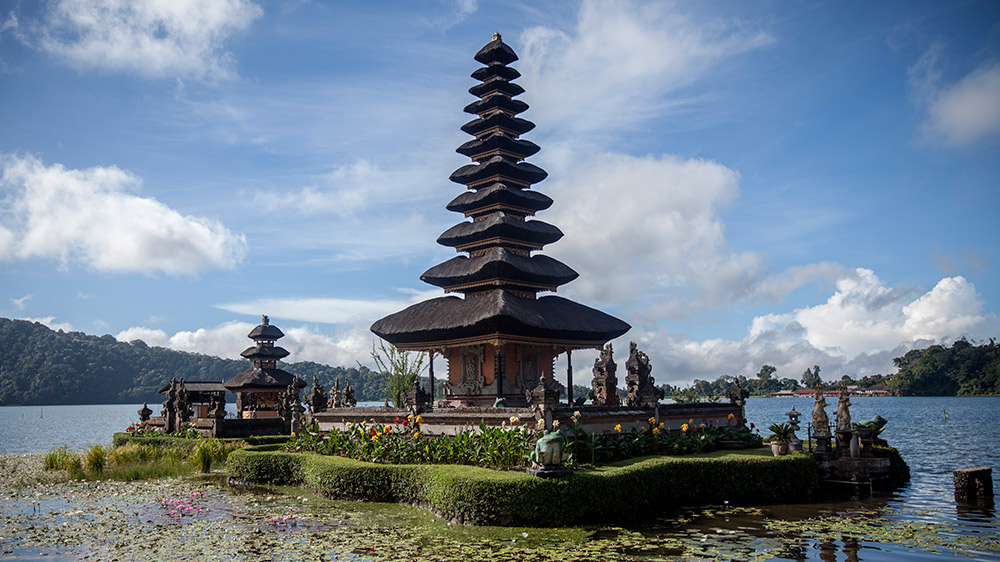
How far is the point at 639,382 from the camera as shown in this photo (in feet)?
77.0

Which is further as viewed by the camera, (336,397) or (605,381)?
(336,397)

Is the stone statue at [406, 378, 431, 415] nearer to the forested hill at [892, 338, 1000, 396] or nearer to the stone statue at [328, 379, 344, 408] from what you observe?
the stone statue at [328, 379, 344, 408]

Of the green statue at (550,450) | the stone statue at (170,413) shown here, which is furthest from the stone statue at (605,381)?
the stone statue at (170,413)

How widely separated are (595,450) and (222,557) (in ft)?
31.8

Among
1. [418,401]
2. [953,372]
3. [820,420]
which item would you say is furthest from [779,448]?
[953,372]

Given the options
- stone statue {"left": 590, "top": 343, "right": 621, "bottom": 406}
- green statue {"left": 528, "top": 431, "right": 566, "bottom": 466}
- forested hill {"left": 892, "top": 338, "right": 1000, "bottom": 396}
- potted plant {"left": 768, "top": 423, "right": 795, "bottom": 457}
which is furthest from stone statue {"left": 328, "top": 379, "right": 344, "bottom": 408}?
forested hill {"left": 892, "top": 338, "right": 1000, "bottom": 396}

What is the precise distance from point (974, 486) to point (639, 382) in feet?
31.3

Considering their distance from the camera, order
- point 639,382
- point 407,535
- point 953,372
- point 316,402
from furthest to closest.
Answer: point 953,372
point 316,402
point 639,382
point 407,535

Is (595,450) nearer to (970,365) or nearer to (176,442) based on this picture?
(176,442)

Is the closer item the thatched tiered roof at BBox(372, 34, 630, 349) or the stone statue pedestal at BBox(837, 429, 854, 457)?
the stone statue pedestal at BBox(837, 429, 854, 457)

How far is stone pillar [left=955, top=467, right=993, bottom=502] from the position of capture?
18953mm

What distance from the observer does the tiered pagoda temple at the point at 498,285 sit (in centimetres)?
2861

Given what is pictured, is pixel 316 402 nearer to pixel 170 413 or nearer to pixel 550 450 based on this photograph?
pixel 170 413

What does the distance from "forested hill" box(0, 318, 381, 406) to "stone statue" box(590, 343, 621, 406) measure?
88174mm
